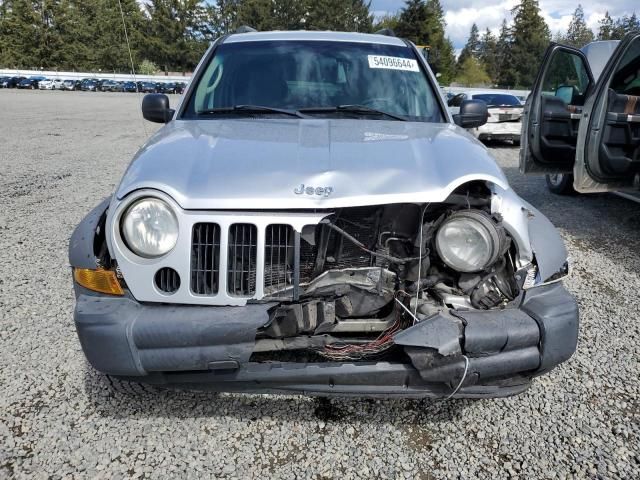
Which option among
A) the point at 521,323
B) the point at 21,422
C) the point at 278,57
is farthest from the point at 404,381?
the point at 278,57

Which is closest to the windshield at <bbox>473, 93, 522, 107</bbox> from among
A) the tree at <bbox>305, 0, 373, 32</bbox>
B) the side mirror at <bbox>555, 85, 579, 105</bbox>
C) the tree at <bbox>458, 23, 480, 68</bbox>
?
the side mirror at <bbox>555, 85, 579, 105</bbox>

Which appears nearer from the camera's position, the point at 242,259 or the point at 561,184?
the point at 242,259

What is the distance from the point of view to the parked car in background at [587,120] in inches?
200

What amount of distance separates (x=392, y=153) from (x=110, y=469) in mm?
1909

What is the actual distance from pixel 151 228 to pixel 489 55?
104m

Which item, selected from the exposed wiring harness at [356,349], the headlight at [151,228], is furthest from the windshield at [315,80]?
the exposed wiring harness at [356,349]

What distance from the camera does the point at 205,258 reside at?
6.79 ft

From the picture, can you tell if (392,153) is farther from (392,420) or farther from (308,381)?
(392,420)

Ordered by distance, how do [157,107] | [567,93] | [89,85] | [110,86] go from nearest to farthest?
1. [157,107]
2. [567,93]
3. [89,85]
4. [110,86]

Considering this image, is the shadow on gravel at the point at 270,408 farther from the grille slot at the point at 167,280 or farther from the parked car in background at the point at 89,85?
the parked car in background at the point at 89,85

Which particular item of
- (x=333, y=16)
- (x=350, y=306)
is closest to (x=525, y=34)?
(x=333, y=16)

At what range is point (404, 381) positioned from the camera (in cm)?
203

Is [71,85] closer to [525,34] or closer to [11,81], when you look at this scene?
[11,81]

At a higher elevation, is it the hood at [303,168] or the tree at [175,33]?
the tree at [175,33]
